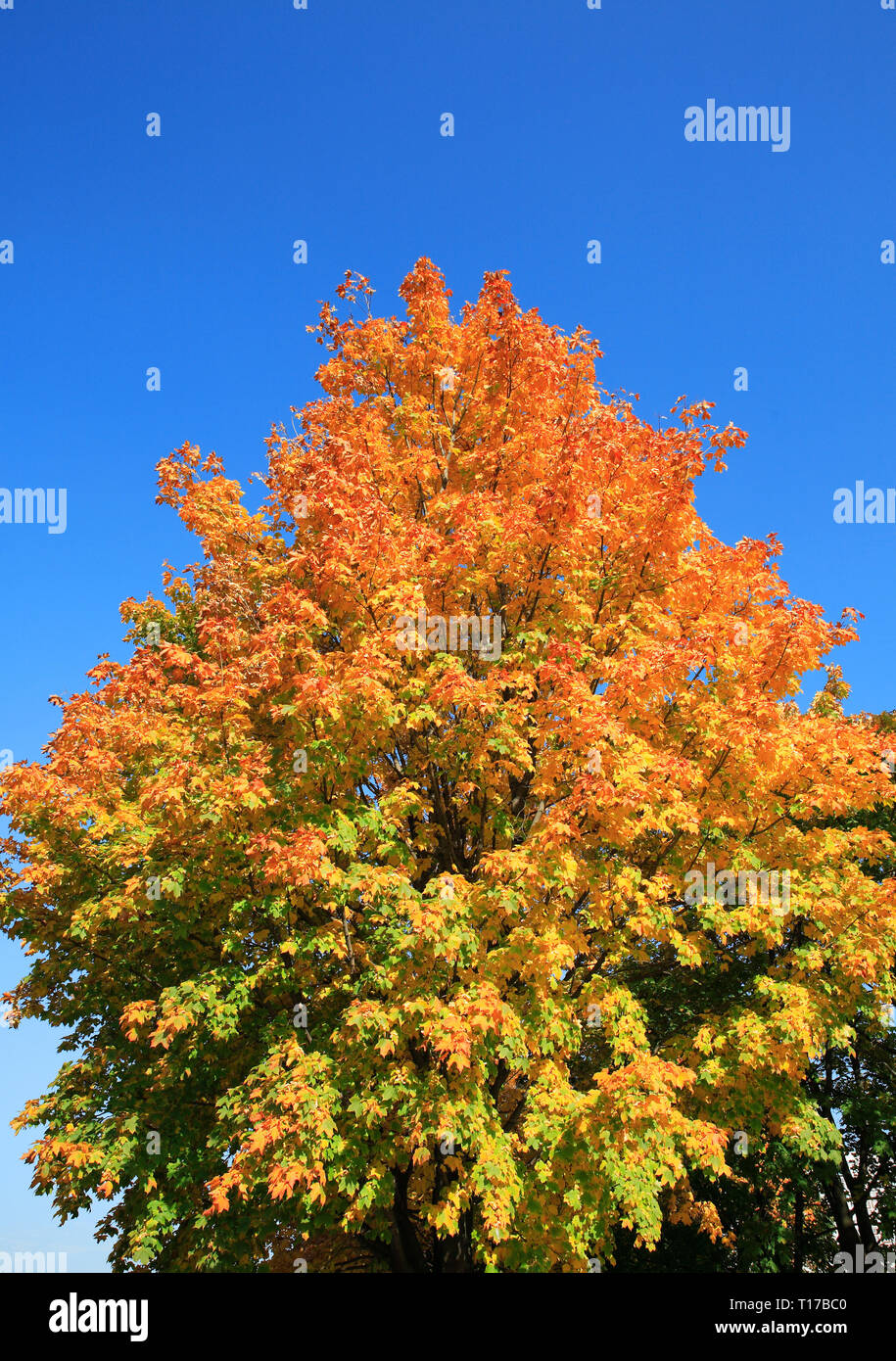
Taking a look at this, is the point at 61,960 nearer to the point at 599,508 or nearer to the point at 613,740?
the point at 613,740

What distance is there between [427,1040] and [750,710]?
508cm

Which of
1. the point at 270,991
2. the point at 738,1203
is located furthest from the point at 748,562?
the point at 738,1203

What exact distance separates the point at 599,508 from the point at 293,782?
5.16 meters

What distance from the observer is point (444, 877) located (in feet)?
28.1

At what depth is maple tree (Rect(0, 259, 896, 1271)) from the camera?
8.07 metres

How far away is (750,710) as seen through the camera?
391 inches

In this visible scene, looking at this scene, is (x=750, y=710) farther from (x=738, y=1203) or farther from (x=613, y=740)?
Answer: (x=738, y=1203)

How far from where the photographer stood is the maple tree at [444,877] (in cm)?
807
